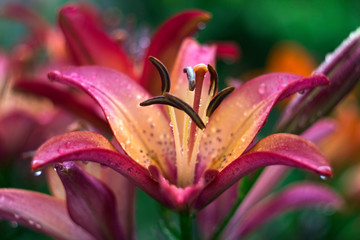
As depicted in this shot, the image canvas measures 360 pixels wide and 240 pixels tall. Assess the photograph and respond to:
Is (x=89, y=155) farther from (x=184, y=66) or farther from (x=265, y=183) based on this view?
(x=265, y=183)

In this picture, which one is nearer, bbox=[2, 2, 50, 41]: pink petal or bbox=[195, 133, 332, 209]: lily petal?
bbox=[195, 133, 332, 209]: lily petal

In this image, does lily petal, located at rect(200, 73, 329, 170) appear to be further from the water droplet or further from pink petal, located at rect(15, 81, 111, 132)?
pink petal, located at rect(15, 81, 111, 132)

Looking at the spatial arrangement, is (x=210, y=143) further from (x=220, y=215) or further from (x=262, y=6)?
(x=262, y=6)

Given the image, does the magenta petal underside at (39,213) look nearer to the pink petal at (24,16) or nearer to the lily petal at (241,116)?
the lily petal at (241,116)

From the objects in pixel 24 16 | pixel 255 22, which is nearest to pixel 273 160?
pixel 24 16

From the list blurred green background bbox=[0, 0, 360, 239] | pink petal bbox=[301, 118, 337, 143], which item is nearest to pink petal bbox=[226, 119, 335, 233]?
pink petal bbox=[301, 118, 337, 143]

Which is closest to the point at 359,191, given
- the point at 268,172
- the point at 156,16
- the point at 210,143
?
the point at 268,172

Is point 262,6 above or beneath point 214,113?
beneath
